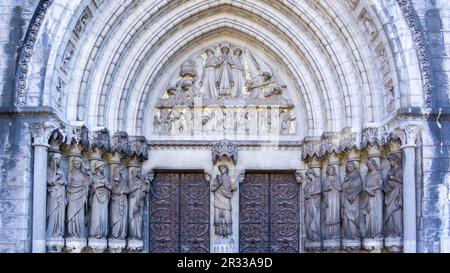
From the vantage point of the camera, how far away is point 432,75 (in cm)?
1420

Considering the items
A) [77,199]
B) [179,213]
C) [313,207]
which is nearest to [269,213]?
[313,207]

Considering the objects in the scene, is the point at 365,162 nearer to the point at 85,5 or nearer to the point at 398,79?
the point at 398,79

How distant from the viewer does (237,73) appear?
640 inches

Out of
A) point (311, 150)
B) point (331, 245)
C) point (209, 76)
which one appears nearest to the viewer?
point (331, 245)

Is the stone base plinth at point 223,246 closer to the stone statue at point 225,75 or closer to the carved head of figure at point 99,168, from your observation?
the carved head of figure at point 99,168

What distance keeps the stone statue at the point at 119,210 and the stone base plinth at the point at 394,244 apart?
419cm

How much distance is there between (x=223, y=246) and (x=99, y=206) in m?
2.29

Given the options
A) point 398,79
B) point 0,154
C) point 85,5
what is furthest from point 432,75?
point 0,154

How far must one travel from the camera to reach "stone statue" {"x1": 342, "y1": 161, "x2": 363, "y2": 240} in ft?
48.5

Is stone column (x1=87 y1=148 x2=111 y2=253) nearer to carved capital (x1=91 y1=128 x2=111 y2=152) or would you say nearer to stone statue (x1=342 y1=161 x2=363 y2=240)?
carved capital (x1=91 y1=128 x2=111 y2=152)

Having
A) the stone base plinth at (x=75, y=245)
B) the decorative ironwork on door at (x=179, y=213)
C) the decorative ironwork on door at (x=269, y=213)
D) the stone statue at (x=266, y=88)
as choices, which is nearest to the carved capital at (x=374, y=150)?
the decorative ironwork on door at (x=269, y=213)

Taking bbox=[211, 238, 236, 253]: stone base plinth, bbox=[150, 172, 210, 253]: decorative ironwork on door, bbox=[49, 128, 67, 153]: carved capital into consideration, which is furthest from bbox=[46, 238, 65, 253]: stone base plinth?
bbox=[211, 238, 236, 253]: stone base plinth

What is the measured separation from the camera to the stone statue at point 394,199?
14.2m

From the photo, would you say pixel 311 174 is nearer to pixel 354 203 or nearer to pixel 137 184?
pixel 354 203
